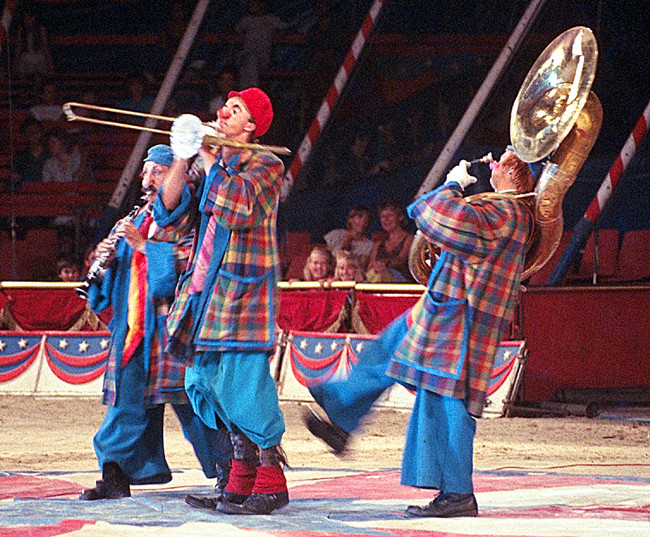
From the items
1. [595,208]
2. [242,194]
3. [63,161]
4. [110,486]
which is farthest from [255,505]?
[63,161]

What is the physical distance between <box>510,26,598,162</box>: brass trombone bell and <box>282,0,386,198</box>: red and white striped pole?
28.3 feet

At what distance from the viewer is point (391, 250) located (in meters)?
10.5

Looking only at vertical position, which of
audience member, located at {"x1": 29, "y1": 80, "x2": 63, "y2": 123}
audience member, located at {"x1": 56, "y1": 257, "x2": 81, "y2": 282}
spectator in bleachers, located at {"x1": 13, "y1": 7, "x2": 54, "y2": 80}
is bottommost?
audience member, located at {"x1": 56, "y1": 257, "x2": 81, "y2": 282}

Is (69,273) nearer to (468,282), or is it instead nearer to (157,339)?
(157,339)

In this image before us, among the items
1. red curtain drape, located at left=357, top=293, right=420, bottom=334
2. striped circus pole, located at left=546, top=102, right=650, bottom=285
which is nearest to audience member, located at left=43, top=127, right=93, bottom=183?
red curtain drape, located at left=357, top=293, right=420, bottom=334

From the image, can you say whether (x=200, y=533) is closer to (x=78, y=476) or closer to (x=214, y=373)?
(x=214, y=373)

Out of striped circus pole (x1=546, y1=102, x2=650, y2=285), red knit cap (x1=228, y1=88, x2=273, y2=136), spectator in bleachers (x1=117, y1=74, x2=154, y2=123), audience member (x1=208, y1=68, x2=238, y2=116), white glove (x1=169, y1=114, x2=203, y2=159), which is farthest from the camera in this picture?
spectator in bleachers (x1=117, y1=74, x2=154, y2=123)

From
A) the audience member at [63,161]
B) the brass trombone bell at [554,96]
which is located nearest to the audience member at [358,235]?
the audience member at [63,161]

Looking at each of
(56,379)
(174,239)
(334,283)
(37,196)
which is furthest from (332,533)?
(37,196)

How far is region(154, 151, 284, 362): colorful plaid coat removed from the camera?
14.3 ft

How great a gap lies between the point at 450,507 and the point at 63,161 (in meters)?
10.5

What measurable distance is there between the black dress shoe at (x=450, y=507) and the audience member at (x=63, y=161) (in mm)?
10338

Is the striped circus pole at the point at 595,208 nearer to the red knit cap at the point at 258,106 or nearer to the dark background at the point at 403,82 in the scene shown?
the dark background at the point at 403,82

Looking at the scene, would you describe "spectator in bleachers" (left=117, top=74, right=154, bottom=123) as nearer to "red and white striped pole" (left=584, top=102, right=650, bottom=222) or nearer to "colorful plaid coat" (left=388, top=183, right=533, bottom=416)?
"red and white striped pole" (left=584, top=102, right=650, bottom=222)
